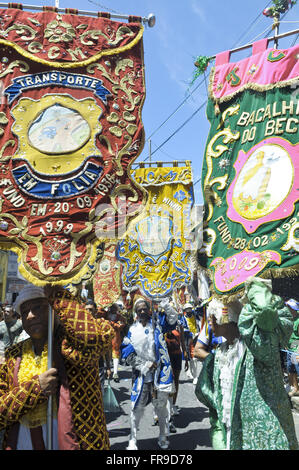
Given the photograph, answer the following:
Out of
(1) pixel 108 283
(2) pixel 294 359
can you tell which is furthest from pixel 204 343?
(1) pixel 108 283

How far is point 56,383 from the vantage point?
8.52 feet

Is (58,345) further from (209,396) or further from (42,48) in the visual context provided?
(42,48)

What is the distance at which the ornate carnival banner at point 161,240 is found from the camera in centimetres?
700

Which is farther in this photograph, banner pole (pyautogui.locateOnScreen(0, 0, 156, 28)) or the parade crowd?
banner pole (pyautogui.locateOnScreen(0, 0, 156, 28))

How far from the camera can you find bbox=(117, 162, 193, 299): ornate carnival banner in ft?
23.0

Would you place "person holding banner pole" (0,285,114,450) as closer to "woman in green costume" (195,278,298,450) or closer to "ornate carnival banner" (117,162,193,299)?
"woman in green costume" (195,278,298,450)

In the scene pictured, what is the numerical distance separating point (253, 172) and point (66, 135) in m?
1.81

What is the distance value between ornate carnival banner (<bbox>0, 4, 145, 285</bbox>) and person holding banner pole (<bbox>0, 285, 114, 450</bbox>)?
0.34m

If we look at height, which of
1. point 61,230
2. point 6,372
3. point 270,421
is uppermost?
point 61,230

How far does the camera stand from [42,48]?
328 centimetres

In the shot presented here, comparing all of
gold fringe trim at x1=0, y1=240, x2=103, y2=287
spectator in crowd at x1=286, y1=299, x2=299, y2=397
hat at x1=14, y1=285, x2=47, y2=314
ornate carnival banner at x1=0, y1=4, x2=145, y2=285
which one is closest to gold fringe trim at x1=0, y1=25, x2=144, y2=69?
ornate carnival banner at x1=0, y1=4, x2=145, y2=285

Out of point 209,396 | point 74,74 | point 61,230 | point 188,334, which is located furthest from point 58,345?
point 188,334

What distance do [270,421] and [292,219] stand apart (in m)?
1.68

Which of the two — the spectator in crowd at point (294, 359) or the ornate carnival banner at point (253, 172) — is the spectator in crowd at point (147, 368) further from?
the spectator in crowd at point (294, 359)
